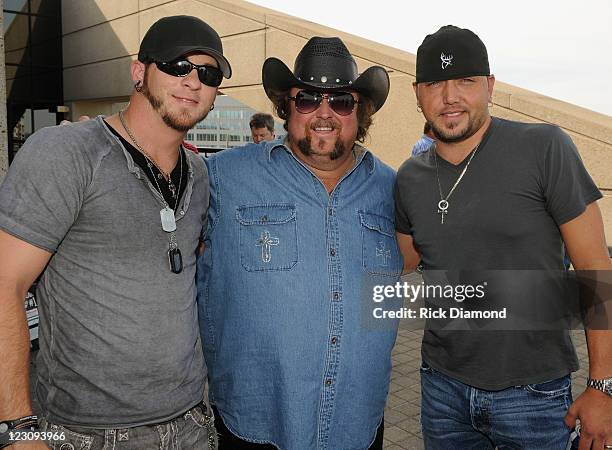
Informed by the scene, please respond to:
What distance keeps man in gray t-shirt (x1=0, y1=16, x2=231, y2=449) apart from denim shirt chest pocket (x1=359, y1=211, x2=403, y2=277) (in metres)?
0.91

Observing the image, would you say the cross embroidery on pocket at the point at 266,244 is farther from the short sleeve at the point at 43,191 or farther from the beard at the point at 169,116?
the short sleeve at the point at 43,191

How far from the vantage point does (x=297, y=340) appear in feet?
8.86

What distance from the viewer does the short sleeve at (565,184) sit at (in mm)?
2538

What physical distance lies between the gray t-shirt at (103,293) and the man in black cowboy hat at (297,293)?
479 millimetres

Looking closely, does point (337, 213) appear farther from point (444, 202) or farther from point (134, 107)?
point (134, 107)

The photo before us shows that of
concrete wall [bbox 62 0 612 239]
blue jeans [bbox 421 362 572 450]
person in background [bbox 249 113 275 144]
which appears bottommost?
blue jeans [bbox 421 362 572 450]

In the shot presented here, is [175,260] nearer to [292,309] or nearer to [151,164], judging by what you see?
[151,164]

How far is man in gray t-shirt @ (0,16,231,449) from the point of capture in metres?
2.08

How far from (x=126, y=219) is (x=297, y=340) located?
988mm

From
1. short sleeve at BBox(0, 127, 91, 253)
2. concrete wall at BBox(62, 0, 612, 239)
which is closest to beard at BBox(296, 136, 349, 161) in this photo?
short sleeve at BBox(0, 127, 91, 253)

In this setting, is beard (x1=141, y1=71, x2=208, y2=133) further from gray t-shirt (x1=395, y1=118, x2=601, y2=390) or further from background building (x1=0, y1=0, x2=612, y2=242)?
background building (x1=0, y1=0, x2=612, y2=242)

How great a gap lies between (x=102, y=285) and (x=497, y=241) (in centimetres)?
177

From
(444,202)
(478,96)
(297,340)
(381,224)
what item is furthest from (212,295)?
(478,96)

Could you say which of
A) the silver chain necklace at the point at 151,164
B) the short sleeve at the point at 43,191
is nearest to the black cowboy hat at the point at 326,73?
the silver chain necklace at the point at 151,164
